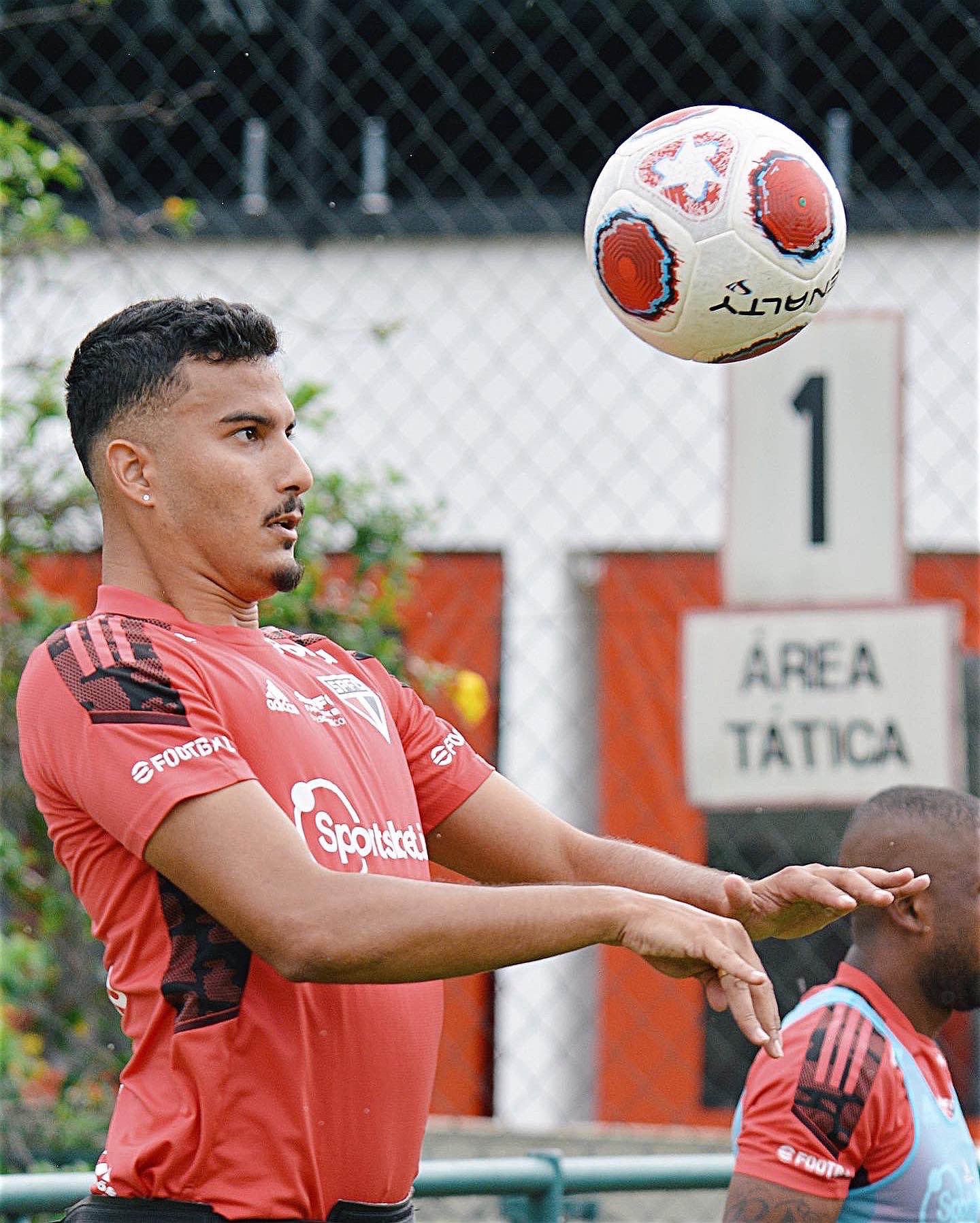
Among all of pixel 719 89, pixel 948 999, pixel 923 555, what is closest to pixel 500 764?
pixel 923 555

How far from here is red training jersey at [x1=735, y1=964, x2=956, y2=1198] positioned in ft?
8.84

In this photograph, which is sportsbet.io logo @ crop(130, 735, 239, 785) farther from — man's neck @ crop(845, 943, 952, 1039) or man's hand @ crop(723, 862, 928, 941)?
man's neck @ crop(845, 943, 952, 1039)

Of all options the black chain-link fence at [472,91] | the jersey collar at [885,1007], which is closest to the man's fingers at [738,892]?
the jersey collar at [885,1007]

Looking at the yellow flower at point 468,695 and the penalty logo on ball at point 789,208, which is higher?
the penalty logo on ball at point 789,208

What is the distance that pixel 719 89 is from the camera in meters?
7.00

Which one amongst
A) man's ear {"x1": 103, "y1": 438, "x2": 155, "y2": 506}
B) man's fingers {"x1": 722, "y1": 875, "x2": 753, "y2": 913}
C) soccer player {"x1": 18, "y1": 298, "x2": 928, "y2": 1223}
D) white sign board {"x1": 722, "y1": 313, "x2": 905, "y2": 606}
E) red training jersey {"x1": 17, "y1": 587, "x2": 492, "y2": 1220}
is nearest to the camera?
soccer player {"x1": 18, "y1": 298, "x2": 928, "y2": 1223}

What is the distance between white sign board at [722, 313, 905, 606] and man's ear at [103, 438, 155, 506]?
6.95 feet

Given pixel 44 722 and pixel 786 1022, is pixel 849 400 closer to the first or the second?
pixel 786 1022

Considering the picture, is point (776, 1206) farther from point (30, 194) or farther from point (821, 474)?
point (30, 194)

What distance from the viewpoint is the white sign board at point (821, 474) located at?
13.2ft

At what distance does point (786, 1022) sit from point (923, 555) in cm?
381

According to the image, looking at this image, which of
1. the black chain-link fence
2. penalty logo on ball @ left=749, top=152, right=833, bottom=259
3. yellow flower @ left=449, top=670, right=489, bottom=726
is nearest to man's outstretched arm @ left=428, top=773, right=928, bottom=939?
penalty logo on ball @ left=749, top=152, right=833, bottom=259

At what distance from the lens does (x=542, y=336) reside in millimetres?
6605

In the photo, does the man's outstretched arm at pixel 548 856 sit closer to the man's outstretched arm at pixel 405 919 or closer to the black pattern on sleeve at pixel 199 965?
the man's outstretched arm at pixel 405 919
